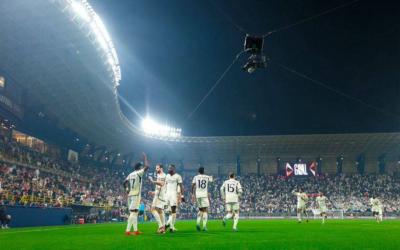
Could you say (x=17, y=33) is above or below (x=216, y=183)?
above

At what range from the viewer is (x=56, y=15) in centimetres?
2847

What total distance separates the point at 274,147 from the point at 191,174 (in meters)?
15.7

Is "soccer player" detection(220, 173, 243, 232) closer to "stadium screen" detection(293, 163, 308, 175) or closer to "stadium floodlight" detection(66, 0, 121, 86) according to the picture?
"stadium floodlight" detection(66, 0, 121, 86)

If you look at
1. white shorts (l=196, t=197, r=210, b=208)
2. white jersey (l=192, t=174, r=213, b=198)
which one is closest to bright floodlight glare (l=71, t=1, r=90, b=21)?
white jersey (l=192, t=174, r=213, b=198)

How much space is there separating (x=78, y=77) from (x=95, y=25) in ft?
28.0

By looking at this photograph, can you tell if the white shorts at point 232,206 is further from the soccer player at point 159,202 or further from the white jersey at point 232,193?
the soccer player at point 159,202

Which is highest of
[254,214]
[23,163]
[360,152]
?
[360,152]

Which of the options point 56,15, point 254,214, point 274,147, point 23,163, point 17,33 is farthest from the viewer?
point 274,147

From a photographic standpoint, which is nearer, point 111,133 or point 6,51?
point 6,51

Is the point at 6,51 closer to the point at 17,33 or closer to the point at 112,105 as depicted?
the point at 17,33

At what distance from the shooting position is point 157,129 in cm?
6188

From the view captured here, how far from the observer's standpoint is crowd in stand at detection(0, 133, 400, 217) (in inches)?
1304

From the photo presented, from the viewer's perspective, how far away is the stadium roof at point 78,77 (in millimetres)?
29375

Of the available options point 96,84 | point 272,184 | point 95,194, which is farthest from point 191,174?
point 96,84
